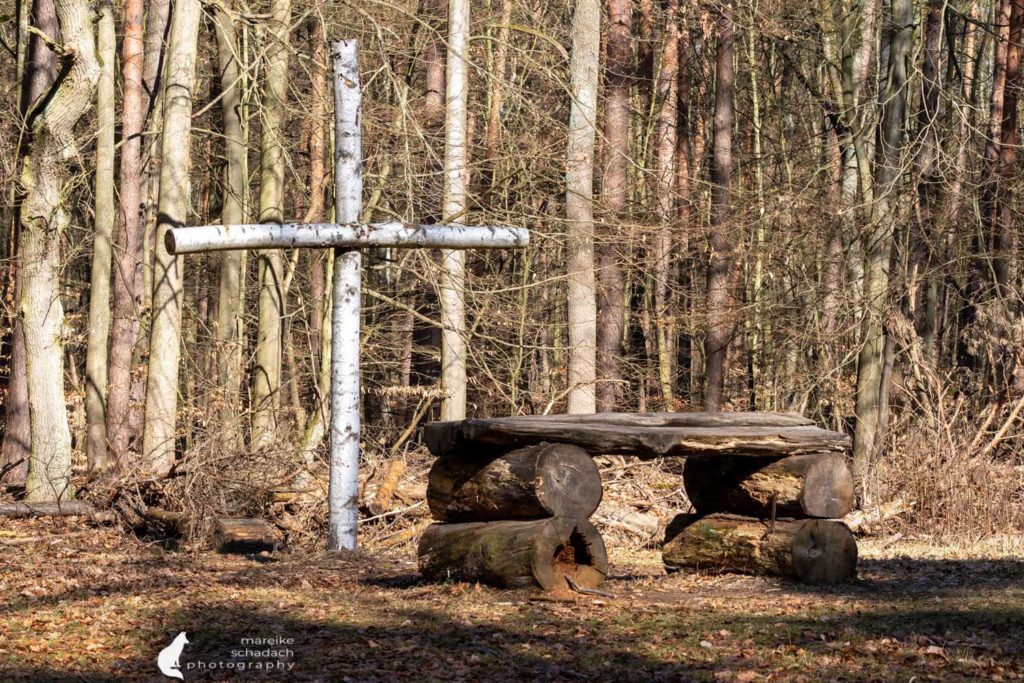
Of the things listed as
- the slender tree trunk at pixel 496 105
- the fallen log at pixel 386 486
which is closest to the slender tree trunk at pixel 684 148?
the slender tree trunk at pixel 496 105

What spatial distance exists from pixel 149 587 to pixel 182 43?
836 centimetres

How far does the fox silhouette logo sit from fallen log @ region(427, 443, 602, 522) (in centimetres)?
276

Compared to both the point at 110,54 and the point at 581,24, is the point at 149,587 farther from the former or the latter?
the point at 110,54

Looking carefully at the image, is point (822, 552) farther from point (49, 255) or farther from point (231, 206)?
point (231, 206)

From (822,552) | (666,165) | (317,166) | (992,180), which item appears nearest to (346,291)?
(822,552)

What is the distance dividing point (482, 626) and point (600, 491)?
1775 mm

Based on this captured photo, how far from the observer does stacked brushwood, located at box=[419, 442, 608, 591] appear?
320 inches

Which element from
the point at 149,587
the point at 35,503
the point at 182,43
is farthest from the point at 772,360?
the point at 149,587

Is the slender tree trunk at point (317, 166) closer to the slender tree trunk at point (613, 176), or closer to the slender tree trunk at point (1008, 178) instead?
the slender tree trunk at point (613, 176)

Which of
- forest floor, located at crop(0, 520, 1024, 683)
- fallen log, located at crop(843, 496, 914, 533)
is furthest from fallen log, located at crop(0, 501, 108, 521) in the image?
fallen log, located at crop(843, 496, 914, 533)

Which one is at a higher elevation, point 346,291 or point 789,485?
point 346,291

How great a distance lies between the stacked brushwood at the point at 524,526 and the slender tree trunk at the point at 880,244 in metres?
9.81

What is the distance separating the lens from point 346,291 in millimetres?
9414

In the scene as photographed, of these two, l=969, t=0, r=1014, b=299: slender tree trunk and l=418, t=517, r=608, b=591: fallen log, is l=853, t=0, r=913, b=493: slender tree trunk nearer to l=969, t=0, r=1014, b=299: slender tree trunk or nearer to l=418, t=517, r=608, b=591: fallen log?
l=969, t=0, r=1014, b=299: slender tree trunk
